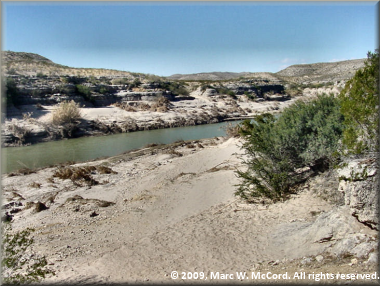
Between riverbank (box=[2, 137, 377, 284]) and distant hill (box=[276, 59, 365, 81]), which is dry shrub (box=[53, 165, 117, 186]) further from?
distant hill (box=[276, 59, 365, 81])

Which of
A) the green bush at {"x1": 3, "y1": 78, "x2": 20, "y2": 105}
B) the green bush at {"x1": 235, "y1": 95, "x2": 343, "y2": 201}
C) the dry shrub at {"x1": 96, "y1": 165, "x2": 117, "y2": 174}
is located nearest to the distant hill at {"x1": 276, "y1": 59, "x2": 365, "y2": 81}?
the green bush at {"x1": 3, "y1": 78, "x2": 20, "y2": 105}

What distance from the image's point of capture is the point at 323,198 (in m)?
6.96

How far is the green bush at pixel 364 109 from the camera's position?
213 inches

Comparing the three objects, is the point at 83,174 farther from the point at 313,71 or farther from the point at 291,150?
the point at 313,71

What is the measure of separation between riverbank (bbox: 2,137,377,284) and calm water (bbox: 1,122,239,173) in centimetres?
580

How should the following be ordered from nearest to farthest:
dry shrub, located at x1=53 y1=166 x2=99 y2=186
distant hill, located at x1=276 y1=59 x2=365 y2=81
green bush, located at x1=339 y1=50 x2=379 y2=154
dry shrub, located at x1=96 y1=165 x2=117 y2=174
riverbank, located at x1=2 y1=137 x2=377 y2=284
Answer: riverbank, located at x1=2 y1=137 x2=377 y2=284 < green bush, located at x1=339 y1=50 x2=379 y2=154 < dry shrub, located at x1=53 y1=166 x2=99 y2=186 < dry shrub, located at x1=96 y1=165 x2=117 y2=174 < distant hill, located at x1=276 y1=59 x2=365 y2=81

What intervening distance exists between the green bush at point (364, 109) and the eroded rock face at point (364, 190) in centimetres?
48

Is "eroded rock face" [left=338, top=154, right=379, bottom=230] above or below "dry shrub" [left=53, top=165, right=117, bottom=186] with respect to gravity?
above

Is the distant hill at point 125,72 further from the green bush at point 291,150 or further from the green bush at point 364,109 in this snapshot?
the green bush at point 291,150

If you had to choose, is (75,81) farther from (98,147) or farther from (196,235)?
(196,235)

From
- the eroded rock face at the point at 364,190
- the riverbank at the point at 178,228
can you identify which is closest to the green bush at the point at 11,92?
the riverbank at the point at 178,228

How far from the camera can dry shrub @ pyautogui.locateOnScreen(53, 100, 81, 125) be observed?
26.2m

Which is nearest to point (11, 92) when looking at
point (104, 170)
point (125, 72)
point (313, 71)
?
point (104, 170)

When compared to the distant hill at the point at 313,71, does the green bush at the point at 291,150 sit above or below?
below
